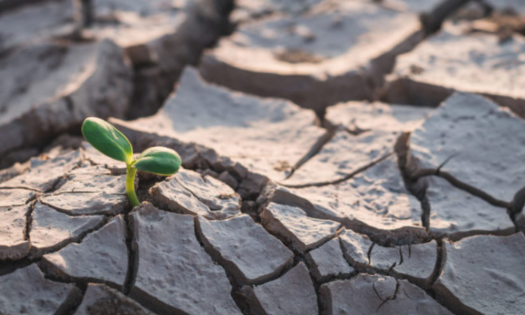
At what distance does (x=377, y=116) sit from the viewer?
96.4 inches

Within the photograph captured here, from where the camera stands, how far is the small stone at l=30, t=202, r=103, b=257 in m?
1.51

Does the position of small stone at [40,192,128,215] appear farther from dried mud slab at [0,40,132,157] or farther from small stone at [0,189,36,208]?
dried mud slab at [0,40,132,157]

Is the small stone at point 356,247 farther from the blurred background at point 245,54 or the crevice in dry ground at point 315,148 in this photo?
the blurred background at point 245,54

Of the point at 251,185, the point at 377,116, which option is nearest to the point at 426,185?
the point at 377,116

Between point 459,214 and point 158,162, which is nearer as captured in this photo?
point 158,162

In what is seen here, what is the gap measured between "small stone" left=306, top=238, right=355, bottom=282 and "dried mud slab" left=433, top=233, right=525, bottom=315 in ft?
0.95

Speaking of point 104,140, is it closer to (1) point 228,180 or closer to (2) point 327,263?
(1) point 228,180

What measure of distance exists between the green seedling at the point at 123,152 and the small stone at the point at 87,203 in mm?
129

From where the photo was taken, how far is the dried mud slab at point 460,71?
2494 mm

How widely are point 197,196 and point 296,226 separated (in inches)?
13.8

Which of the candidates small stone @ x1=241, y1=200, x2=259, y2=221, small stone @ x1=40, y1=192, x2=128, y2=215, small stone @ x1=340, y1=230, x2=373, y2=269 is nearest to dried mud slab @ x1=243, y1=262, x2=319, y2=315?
small stone @ x1=340, y1=230, x2=373, y2=269

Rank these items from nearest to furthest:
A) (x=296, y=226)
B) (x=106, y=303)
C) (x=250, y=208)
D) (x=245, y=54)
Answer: (x=106, y=303) < (x=296, y=226) < (x=250, y=208) < (x=245, y=54)

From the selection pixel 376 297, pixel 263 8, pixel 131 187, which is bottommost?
pixel 376 297

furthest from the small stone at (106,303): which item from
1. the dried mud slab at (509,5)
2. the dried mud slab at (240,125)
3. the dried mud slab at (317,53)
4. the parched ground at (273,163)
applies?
the dried mud slab at (509,5)
